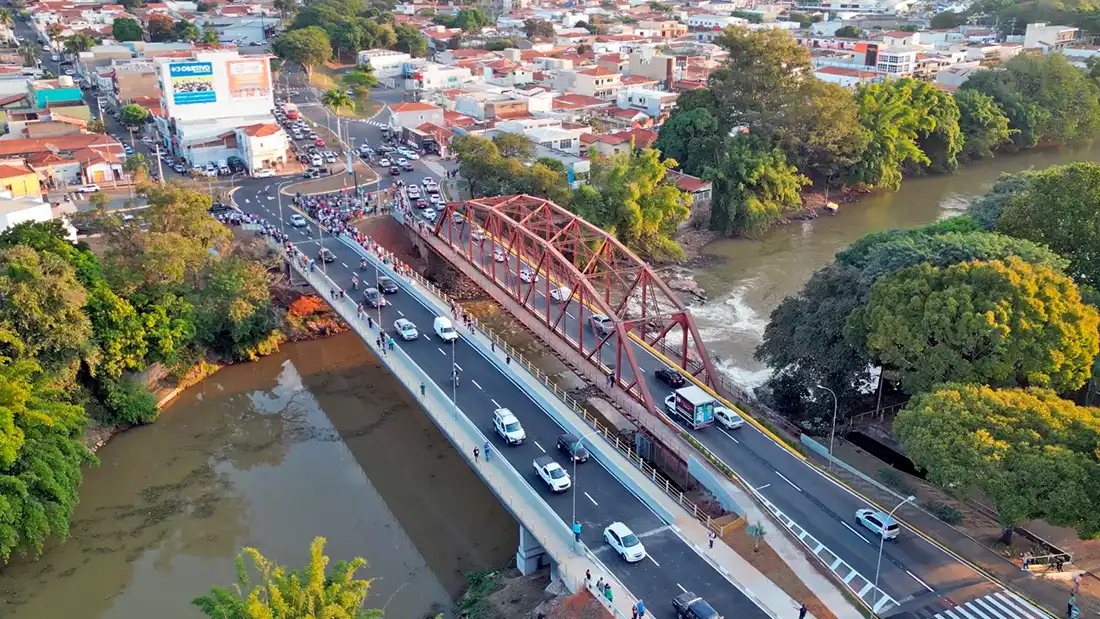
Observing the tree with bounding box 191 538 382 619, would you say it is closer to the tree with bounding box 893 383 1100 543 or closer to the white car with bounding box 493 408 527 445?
the white car with bounding box 493 408 527 445

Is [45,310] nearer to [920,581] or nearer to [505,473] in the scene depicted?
[505,473]

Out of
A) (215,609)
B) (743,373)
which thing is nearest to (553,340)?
(743,373)

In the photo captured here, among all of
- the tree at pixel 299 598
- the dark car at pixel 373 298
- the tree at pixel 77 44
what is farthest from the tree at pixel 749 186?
the tree at pixel 77 44

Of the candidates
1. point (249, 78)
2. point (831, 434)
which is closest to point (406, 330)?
point (831, 434)

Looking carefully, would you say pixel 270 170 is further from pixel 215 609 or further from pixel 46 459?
pixel 215 609

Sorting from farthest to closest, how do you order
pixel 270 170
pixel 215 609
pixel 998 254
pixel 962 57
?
pixel 962 57
pixel 270 170
pixel 998 254
pixel 215 609

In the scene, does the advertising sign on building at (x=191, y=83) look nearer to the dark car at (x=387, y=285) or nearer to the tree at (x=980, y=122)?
the dark car at (x=387, y=285)

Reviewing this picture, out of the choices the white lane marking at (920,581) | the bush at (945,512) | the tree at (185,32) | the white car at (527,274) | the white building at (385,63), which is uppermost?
the tree at (185,32)
